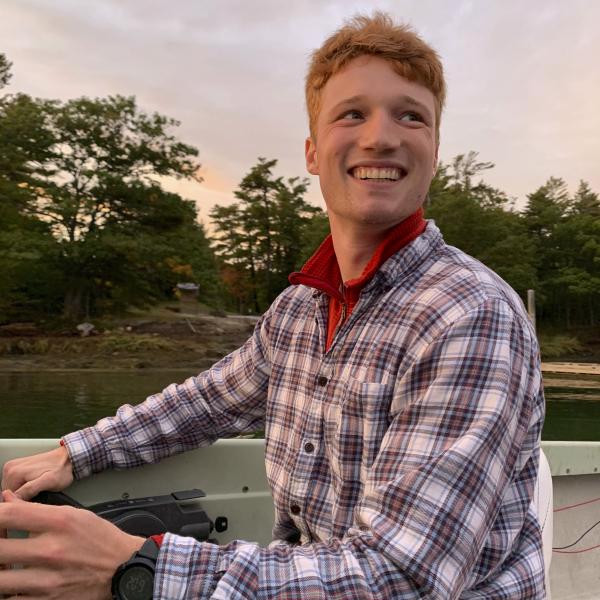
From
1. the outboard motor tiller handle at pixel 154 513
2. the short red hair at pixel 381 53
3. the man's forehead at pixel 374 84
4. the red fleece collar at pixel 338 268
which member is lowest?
the outboard motor tiller handle at pixel 154 513

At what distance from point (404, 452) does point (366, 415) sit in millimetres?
133

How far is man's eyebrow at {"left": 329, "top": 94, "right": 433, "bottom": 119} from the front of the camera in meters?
1.06

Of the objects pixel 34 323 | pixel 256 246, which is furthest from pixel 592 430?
pixel 256 246

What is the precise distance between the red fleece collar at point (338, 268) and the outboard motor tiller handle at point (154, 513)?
0.57 metres

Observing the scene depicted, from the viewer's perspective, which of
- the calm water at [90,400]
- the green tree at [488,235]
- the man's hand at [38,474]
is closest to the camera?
the man's hand at [38,474]

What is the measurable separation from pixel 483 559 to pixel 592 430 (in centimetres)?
1256

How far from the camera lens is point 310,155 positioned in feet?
4.25

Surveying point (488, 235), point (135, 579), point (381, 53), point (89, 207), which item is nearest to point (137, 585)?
point (135, 579)

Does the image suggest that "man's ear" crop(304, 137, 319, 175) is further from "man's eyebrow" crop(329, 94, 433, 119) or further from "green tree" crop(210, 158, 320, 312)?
"green tree" crop(210, 158, 320, 312)

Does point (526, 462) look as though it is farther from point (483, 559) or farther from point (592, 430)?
point (592, 430)

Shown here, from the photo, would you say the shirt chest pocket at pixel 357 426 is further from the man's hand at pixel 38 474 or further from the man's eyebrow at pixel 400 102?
the man's hand at pixel 38 474

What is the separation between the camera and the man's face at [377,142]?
1061 mm

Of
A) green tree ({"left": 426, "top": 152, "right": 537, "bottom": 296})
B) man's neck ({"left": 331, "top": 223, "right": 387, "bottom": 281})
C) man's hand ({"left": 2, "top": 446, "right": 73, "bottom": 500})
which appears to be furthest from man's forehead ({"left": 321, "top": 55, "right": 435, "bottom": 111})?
green tree ({"left": 426, "top": 152, "right": 537, "bottom": 296})

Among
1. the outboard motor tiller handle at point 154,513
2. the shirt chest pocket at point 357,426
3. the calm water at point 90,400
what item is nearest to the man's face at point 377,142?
the shirt chest pocket at point 357,426
